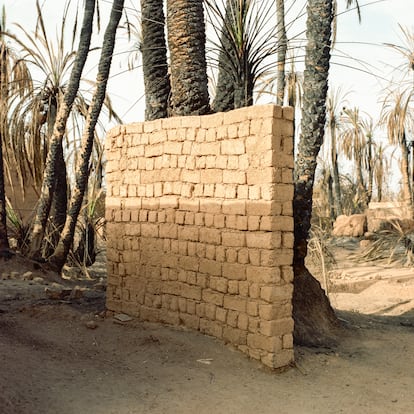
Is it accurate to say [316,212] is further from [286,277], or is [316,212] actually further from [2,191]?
[286,277]

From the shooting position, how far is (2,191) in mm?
11062

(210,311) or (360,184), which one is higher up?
(360,184)

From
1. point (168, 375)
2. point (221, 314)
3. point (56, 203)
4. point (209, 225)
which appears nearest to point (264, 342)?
point (221, 314)

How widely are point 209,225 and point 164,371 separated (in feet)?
5.19

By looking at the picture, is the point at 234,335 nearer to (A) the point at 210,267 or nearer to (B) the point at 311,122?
(A) the point at 210,267

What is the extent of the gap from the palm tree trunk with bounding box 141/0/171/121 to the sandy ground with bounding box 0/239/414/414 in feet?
10.2

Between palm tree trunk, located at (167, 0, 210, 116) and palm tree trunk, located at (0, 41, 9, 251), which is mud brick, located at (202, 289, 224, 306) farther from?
palm tree trunk, located at (0, 41, 9, 251)

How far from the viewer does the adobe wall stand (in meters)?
5.38

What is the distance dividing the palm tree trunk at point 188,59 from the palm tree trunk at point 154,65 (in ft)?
3.44

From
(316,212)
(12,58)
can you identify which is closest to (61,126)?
(12,58)

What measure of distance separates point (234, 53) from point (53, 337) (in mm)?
4109

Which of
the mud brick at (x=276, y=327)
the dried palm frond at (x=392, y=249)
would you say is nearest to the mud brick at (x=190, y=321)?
the mud brick at (x=276, y=327)

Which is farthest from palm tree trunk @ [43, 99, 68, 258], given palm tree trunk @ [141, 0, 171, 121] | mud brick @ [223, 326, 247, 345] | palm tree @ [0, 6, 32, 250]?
mud brick @ [223, 326, 247, 345]

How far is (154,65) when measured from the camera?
829 cm
